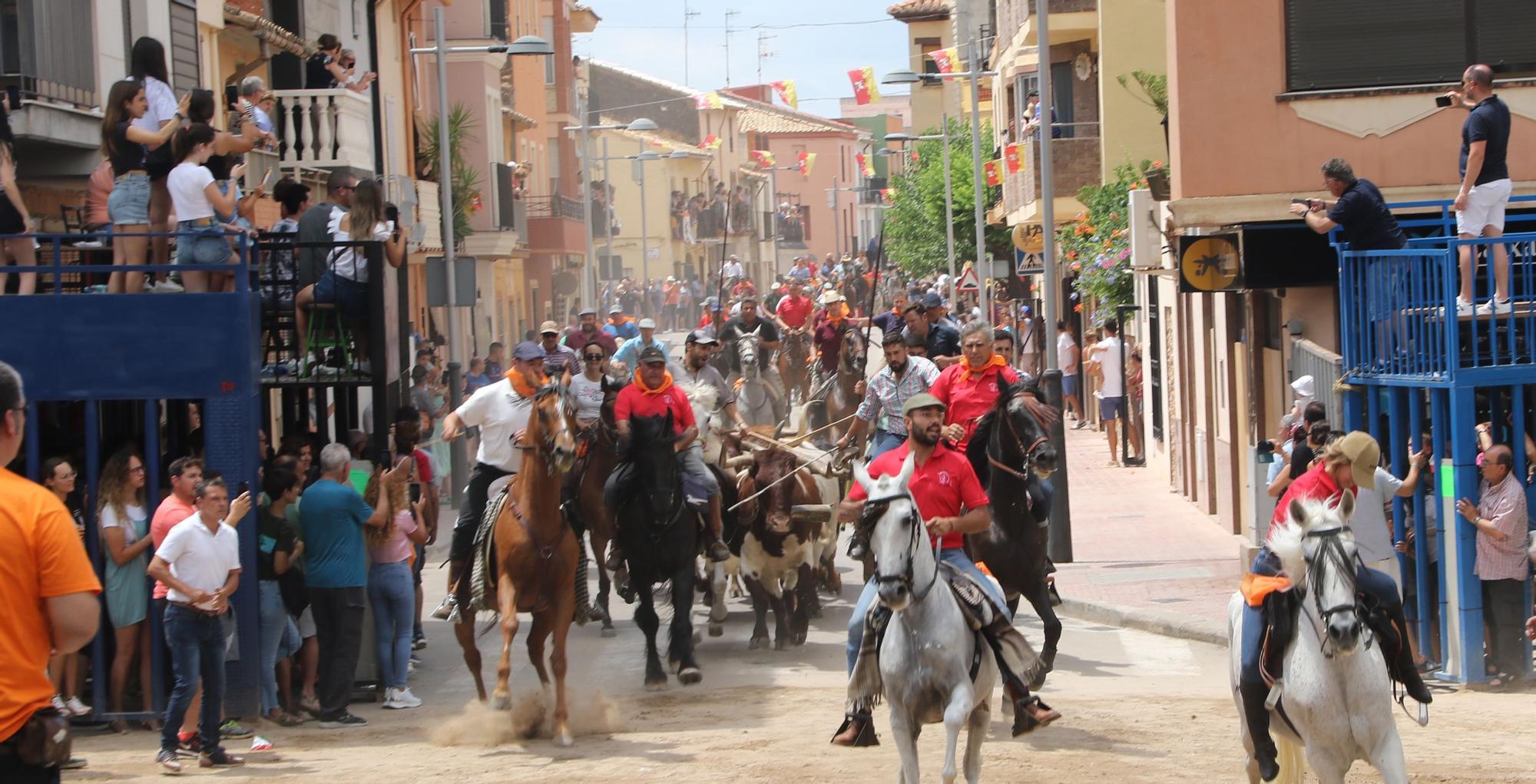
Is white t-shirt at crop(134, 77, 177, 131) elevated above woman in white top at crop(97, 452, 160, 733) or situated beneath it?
elevated above

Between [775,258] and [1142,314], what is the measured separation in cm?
8152

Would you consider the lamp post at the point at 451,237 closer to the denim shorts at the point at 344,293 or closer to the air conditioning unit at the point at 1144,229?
the air conditioning unit at the point at 1144,229

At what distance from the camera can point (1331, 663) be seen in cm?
813

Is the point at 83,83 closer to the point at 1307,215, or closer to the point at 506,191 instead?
the point at 1307,215

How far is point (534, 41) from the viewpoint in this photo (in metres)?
27.2

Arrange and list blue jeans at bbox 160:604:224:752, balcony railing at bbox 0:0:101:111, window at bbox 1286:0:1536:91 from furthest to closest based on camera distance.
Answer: window at bbox 1286:0:1536:91, balcony railing at bbox 0:0:101:111, blue jeans at bbox 160:604:224:752

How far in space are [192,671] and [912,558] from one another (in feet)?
14.3

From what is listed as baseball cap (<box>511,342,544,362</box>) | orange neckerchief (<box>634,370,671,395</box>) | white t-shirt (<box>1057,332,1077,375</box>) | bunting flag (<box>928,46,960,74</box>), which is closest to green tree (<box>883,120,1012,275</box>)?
bunting flag (<box>928,46,960,74</box>)

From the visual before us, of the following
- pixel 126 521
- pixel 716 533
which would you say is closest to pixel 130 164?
pixel 126 521

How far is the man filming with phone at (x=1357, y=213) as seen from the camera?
531 inches

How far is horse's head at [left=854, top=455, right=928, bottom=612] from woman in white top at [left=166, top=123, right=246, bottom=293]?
210 inches

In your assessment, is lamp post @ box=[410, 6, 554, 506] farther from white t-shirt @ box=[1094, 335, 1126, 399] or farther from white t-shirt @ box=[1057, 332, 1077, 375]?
white t-shirt @ box=[1057, 332, 1077, 375]

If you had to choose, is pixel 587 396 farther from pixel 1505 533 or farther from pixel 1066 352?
pixel 1066 352

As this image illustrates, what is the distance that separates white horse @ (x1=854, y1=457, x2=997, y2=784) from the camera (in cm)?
870
